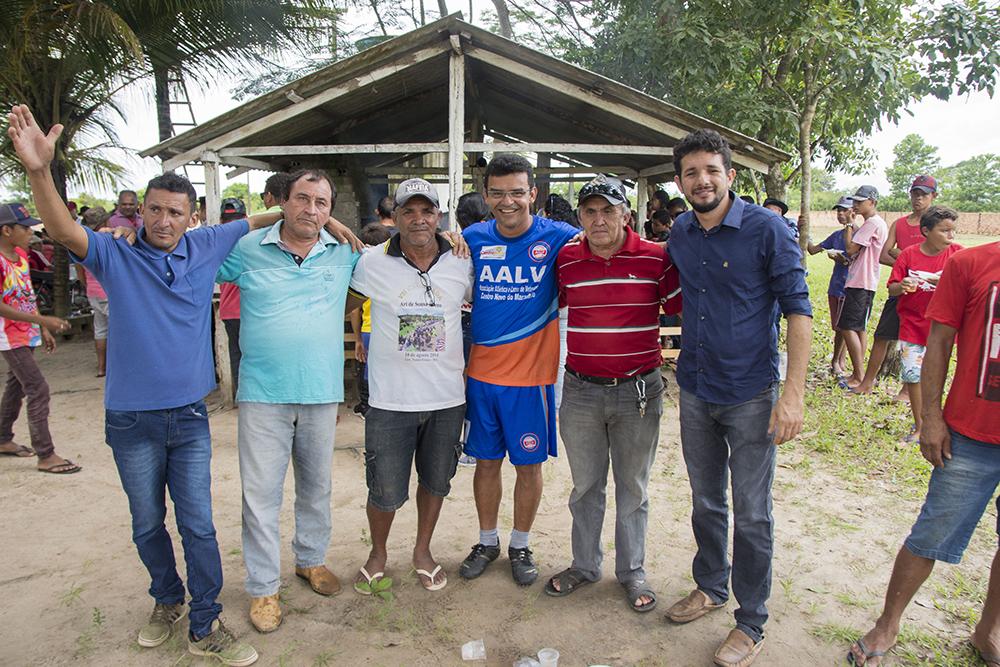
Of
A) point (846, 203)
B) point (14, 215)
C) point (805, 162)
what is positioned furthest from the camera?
point (805, 162)

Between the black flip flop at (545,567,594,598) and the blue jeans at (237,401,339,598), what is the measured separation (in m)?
1.27

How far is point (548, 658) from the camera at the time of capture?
2732mm

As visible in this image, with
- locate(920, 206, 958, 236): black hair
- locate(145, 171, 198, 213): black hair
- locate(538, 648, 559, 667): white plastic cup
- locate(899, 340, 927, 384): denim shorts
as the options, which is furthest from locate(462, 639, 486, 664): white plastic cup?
locate(920, 206, 958, 236): black hair

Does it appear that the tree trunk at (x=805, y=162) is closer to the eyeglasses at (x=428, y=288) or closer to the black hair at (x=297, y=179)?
the eyeglasses at (x=428, y=288)

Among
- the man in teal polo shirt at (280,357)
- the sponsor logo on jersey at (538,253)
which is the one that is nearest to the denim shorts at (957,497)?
the sponsor logo on jersey at (538,253)

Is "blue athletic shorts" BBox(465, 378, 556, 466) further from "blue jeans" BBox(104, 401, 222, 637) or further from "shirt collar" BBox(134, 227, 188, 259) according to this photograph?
"shirt collar" BBox(134, 227, 188, 259)

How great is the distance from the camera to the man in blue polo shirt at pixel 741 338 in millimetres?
2607

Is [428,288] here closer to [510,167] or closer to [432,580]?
[510,167]

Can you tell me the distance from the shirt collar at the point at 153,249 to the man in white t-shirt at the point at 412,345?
2.58ft

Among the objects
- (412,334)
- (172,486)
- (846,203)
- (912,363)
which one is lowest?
(172,486)

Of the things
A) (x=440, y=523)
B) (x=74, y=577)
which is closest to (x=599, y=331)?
(x=440, y=523)

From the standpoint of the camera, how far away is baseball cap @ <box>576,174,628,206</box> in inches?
113

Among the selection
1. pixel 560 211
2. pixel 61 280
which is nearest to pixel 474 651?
pixel 560 211

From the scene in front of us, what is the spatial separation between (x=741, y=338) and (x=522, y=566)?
170 cm
